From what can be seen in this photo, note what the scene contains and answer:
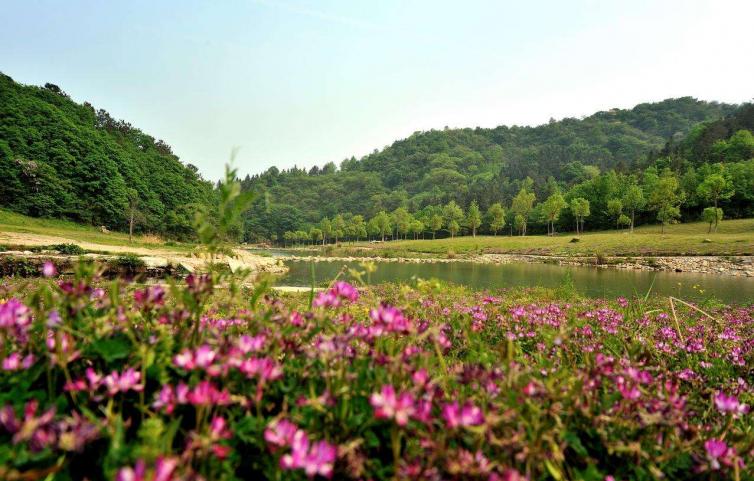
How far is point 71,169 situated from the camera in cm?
5572

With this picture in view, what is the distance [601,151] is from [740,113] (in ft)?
217

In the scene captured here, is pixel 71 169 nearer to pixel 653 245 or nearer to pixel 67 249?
pixel 67 249

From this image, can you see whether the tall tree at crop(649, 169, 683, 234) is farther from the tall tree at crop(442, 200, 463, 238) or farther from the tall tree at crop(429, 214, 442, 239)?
the tall tree at crop(429, 214, 442, 239)

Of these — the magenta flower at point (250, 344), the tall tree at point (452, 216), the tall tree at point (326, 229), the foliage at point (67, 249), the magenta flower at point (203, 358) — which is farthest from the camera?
the tall tree at point (326, 229)

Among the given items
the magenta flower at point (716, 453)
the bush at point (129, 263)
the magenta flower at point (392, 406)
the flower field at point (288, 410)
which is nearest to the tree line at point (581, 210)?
the bush at point (129, 263)

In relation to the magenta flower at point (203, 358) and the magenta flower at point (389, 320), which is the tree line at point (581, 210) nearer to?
the magenta flower at point (389, 320)

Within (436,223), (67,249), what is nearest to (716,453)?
(67,249)

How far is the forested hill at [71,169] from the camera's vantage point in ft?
162

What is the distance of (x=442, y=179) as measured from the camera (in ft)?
584

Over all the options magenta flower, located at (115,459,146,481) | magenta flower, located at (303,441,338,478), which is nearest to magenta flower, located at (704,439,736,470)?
magenta flower, located at (303,441,338,478)

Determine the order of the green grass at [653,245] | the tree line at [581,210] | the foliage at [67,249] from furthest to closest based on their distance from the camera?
the tree line at [581,210] < the green grass at [653,245] < the foliage at [67,249]

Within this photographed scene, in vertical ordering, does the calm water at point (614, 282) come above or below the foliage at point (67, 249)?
below

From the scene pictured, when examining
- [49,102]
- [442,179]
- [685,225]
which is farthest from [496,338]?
[442,179]

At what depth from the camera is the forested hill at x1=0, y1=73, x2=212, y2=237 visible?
162 feet
